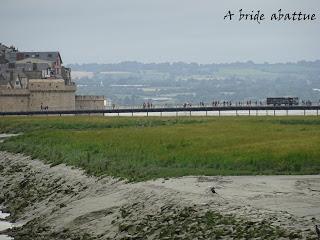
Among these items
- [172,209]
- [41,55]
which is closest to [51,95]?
[41,55]

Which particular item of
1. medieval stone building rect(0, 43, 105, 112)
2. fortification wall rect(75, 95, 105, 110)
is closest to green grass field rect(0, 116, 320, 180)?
medieval stone building rect(0, 43, 105, 112)

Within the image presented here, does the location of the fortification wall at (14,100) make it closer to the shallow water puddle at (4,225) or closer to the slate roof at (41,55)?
the slate roof at (41,55)

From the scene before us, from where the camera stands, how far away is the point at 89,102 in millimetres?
169750

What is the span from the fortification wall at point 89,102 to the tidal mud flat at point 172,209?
401 feet

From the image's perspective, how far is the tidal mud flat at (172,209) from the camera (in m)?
27.0

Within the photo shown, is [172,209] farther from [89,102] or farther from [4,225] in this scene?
[89,102]

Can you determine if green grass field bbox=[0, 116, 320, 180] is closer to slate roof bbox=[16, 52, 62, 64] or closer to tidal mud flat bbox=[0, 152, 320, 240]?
Result: tidal mud flat bbox=[0, 152, 320, 240]


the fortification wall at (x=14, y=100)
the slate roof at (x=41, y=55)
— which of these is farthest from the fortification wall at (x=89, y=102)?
the slate roof at (x=41, y=55)

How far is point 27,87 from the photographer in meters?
163

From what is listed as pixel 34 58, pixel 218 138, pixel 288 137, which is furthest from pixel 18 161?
pixel 34 58

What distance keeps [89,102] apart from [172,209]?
13964cm

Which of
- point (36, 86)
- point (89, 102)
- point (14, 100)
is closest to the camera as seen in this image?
point (14, 100)

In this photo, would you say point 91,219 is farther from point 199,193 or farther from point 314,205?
point 314,205

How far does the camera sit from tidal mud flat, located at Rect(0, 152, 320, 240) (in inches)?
1065
